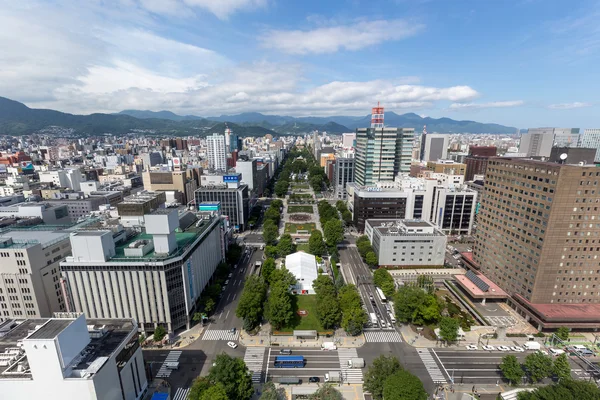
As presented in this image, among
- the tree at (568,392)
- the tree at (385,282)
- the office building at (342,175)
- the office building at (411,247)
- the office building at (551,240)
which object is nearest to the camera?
the tree at (568,392)

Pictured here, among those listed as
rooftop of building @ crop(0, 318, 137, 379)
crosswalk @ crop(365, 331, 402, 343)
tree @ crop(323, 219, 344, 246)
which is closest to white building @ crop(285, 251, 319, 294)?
tree @ crop(323, 219, 344, 246)

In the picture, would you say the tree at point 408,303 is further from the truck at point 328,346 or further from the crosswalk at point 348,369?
the truck at point 328,346

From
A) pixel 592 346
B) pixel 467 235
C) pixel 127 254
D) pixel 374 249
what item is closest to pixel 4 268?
pixel 127 254

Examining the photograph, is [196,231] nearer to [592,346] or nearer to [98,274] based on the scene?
[98,274]

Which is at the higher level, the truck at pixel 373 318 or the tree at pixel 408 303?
the tree at pixel 408 303

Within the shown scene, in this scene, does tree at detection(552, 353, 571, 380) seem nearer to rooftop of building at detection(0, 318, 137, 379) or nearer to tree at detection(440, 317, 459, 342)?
tree at detection(440, 317, 459, 342)

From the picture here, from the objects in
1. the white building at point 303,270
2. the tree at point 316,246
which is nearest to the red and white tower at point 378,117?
the tree at point 316,246

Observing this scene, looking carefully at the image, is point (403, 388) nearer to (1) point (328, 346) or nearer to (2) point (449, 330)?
(1) point (328, 346)
